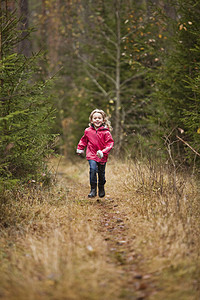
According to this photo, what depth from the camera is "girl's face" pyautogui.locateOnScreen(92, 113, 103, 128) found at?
5.63m

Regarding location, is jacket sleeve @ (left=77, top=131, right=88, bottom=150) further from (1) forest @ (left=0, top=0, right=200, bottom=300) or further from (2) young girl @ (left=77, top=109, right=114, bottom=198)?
(1) forest @ (left=0, top=0, right=200, bottom=300)

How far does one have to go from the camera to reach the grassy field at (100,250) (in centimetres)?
226

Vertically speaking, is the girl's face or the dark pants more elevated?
the girl's face

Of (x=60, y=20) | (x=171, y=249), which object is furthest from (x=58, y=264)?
(x=60, y=20)

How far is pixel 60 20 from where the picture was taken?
14.7 m

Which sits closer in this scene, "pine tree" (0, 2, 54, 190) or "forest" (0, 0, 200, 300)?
"forest" (0, 0, 200, 300)

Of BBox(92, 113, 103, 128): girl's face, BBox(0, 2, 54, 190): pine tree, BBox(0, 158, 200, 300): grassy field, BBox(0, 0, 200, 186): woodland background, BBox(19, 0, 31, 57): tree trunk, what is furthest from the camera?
BBox(92, 113, 103, 128): girl's face

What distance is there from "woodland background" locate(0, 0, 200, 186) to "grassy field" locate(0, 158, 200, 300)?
746 millimetres

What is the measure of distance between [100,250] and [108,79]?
36.6 feet

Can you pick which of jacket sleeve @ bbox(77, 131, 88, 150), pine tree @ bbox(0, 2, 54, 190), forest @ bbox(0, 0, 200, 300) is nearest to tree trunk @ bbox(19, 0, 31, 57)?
pine tree @ bbox(0, 2, 54, 190)

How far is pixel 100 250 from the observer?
3.03m

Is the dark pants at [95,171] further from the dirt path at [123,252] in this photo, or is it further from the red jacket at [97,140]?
the dirt path at [123,252]

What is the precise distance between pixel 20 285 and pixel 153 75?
6.78 m

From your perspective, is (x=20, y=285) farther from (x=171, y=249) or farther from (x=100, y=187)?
(x=100, y=187)
